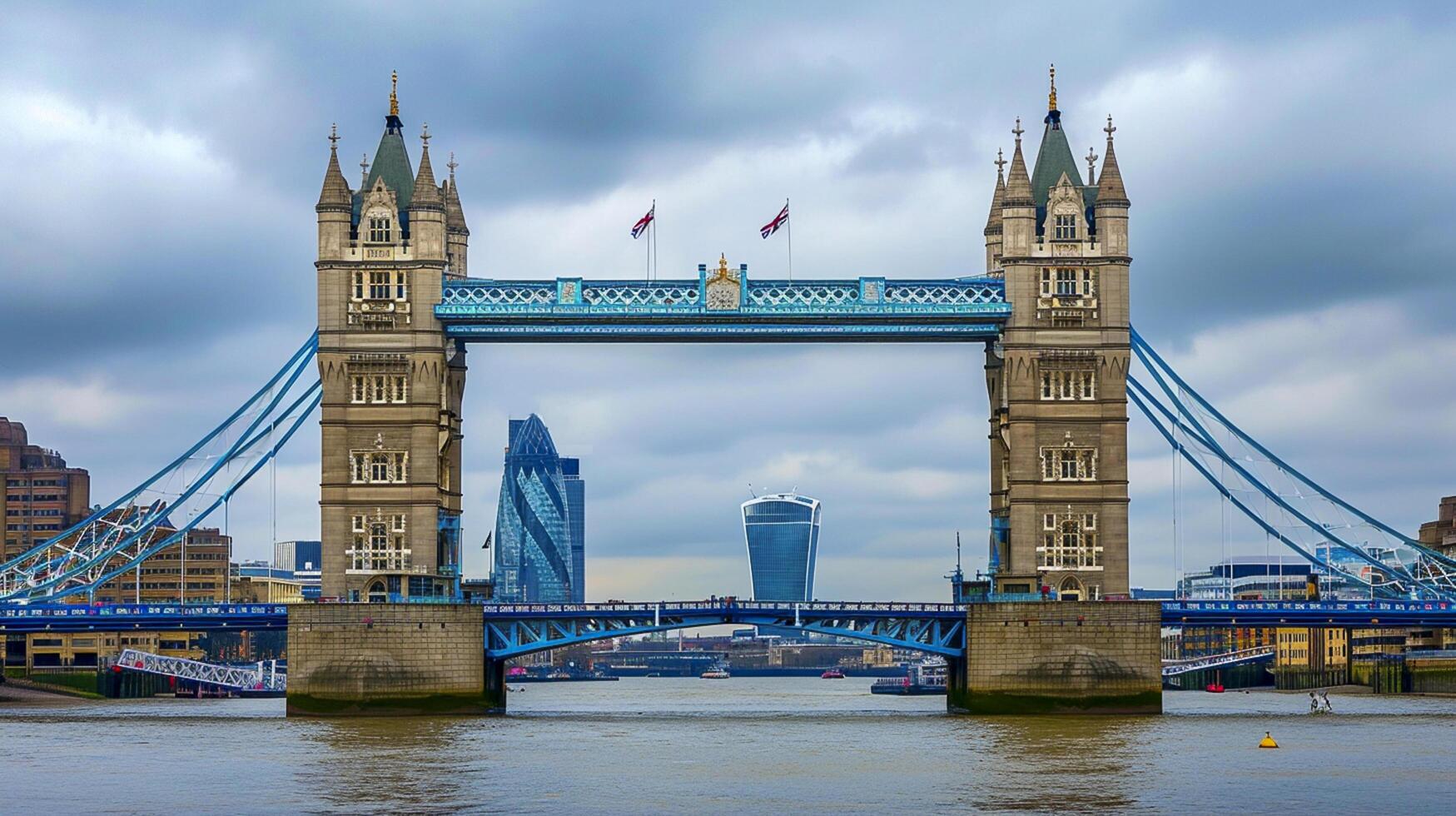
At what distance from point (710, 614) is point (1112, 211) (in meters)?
25.9

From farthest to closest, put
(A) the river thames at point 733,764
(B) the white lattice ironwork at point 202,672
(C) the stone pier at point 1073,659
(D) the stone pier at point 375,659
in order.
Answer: (B) the white lattice ironwork at point 202,672
(C) the stone pier at point 1073,659
(D) the stone pier at point 375,659
(A) the river thames at point 733,764

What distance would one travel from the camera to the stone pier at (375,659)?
98.4 metres

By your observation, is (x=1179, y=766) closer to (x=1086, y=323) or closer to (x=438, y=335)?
(x=1086, y=323)

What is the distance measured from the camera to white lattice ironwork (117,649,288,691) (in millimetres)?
155250

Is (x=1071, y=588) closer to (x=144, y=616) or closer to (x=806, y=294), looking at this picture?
(x=806, y=294)

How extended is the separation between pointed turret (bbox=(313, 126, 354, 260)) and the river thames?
21107 millimetres

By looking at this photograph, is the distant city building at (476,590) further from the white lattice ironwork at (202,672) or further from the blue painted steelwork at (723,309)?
the white lattice ironwork at (202,672)

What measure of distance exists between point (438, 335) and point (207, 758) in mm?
28984

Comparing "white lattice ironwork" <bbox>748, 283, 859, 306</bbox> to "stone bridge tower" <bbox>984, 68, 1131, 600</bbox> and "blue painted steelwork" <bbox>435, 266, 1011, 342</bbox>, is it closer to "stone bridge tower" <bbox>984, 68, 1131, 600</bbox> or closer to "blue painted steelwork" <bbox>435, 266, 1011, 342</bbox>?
"blue painted steelwork" <bbox>435, 266, 1011, 342</bbox>

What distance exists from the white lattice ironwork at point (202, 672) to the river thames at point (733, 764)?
44113 mm

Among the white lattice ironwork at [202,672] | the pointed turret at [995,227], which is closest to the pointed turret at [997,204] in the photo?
the pointed turret at [995,227]

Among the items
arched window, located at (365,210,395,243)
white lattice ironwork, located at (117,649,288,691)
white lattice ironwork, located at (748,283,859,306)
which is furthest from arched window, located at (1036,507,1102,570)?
white lattice ironwork, located at (117,649,288,691)

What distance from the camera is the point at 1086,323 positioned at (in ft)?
340

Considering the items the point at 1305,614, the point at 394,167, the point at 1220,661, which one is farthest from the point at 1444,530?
the point at 394,167
